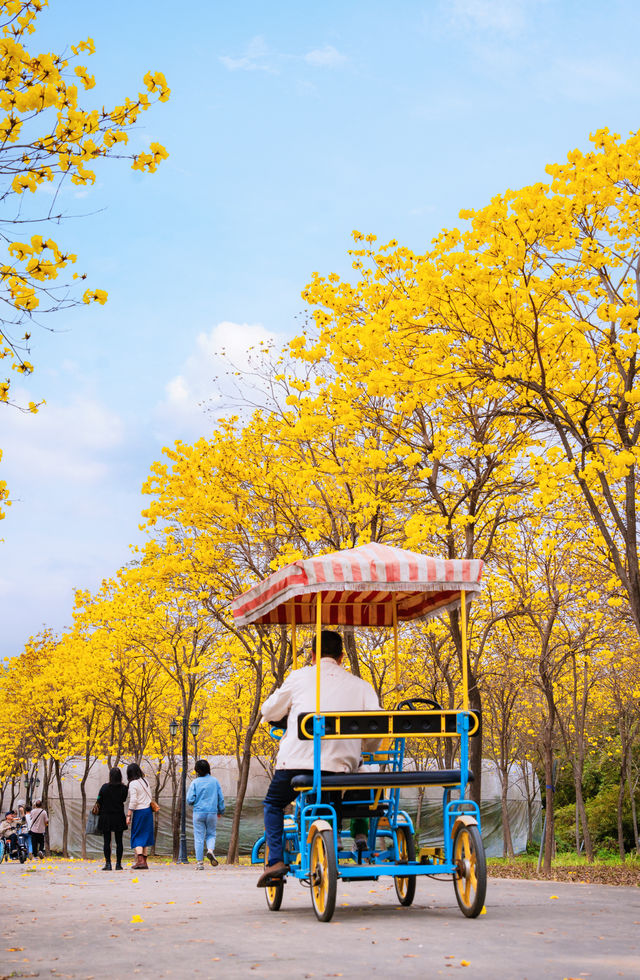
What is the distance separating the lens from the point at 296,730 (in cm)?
767

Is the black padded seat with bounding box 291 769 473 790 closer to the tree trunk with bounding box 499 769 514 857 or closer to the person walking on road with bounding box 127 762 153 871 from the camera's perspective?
the person walking on road with bounding box 127 762 153 871

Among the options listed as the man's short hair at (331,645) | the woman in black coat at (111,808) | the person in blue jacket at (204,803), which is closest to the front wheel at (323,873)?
the man's short hair at (331,645)

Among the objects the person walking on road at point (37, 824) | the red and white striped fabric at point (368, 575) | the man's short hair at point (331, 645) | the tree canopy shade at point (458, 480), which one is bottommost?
the person walking on road at point (37, 824)

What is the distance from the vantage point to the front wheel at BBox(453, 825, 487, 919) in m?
6.64

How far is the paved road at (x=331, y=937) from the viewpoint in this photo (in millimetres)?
4930

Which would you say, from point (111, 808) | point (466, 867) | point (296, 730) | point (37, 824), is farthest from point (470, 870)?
point (37, 824)

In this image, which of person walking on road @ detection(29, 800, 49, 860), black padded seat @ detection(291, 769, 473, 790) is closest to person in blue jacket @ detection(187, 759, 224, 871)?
black padded seat @ detection(291, 769, 473, 790)

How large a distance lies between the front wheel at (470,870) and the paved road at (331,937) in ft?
0.35

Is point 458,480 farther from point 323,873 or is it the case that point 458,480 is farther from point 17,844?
point 17,844

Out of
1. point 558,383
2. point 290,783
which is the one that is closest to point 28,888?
point 290,783

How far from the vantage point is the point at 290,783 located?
306 inches

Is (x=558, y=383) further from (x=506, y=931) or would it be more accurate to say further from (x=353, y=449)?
(x=506, y=931)

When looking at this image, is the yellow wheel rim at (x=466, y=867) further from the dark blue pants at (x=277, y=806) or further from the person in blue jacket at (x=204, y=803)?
the person in blue jacket at (x=204, y=803)

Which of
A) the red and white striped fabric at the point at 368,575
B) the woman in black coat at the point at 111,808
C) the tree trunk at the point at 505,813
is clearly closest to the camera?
the red and white striped fabric at the point at 368,575
